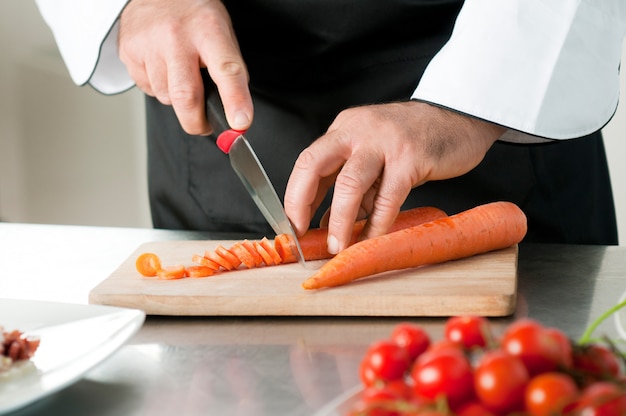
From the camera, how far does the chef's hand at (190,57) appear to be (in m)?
1.35

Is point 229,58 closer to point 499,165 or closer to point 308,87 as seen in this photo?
point 308,87

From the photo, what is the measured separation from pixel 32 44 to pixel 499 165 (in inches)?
105

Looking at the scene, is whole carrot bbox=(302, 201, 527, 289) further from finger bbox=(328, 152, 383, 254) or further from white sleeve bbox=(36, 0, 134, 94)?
white sleeve bbox=(36, 0, 134, 94)

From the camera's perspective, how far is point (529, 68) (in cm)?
139

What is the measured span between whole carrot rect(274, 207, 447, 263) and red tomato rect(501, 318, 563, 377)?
74cm

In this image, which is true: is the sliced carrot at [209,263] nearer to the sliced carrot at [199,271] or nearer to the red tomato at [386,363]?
the sliced carrot at [199,271]

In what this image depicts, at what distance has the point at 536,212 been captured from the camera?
1.71 meters

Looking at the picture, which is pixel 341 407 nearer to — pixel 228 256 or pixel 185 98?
pixel 228 256

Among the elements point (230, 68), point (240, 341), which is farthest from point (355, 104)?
point (240, 341)

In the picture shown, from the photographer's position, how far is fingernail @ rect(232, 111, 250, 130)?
4.35ft

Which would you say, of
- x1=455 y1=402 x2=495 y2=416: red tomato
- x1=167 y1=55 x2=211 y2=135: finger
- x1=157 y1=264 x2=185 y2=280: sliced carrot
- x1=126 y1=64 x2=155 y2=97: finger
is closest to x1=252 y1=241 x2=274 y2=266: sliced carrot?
x1=157 y1=264 x2=185 y2=280: sliced carrot

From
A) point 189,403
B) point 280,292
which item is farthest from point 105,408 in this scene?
point 280,292

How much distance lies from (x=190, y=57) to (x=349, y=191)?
361mm

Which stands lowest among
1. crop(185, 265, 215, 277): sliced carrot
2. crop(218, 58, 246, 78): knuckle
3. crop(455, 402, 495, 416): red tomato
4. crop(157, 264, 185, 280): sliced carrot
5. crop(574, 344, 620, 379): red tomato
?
crop(185, 265, 215, 277): sliced carrot
